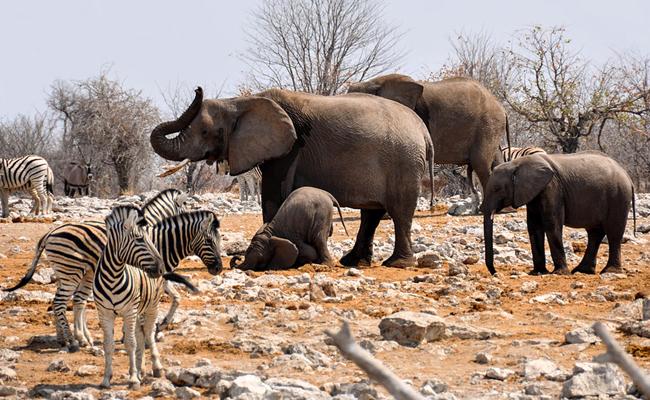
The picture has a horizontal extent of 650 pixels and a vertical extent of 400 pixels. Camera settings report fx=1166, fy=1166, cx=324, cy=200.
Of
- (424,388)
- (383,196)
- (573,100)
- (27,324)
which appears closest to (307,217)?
(383,196)

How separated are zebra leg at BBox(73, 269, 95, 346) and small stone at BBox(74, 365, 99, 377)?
30.7 inches

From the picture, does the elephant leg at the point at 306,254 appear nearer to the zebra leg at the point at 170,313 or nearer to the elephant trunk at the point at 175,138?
the elephant trunk at the point at 175,138

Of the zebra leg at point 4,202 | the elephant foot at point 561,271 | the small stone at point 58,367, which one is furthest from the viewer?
the zebra leg at point 4,202

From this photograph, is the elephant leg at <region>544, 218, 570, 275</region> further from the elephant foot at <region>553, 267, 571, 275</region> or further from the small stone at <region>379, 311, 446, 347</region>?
the small stone at <region>379, 311, 446, 347</region>

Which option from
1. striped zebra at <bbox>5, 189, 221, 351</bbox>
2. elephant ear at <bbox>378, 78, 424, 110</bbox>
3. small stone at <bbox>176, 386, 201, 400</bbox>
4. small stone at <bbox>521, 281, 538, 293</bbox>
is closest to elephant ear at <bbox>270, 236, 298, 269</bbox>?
small stone at <bbox>521, 281, 538, 293</bbox>

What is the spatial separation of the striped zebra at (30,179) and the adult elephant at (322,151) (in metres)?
8.72

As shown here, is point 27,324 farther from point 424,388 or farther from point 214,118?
point 214,118

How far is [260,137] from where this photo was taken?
13625 mm

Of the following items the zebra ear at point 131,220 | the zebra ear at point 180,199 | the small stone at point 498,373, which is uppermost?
the zebra ear at point 180,199

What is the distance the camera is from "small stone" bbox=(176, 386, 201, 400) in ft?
21.6

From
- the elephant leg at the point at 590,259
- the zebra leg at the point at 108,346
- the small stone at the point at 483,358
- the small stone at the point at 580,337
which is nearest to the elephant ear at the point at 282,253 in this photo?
Answer: the elephant leg at the point at 590,259

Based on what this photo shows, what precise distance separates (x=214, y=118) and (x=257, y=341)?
5988 millimetres

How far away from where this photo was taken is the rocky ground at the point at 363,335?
666cm

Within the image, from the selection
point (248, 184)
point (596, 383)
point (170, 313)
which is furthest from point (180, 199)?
point (248, 184)
